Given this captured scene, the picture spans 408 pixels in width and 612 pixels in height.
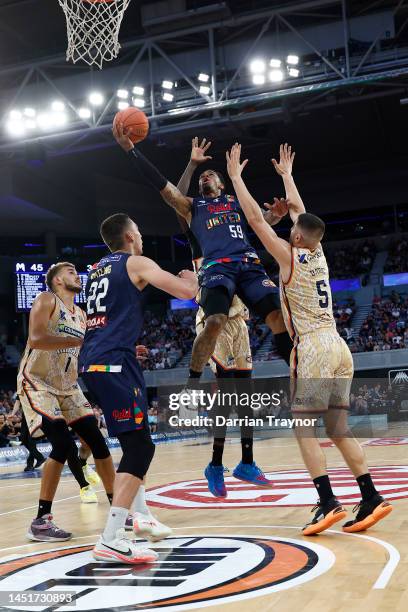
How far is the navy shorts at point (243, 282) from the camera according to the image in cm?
625

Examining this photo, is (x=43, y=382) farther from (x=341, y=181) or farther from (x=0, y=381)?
(x=341, y=181)

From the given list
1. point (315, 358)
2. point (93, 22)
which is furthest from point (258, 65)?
point (315, 358)

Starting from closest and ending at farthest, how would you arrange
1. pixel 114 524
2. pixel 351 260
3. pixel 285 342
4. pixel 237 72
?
1. pixel 114 524
2. pixel 285 342
3. pixel 237 72
4. pixel 351 260

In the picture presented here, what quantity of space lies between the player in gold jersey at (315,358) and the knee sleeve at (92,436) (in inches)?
67.4

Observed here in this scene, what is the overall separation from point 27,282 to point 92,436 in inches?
821

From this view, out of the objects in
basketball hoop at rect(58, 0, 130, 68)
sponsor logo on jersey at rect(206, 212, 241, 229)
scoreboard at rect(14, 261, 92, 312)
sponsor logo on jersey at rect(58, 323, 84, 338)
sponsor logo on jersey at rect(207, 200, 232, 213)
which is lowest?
sponsor logo on jersey at rect(58, 323, 84, 338)

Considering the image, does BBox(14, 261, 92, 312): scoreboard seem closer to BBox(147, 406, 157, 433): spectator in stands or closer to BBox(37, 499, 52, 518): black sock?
BBox(147, 406, 157, 433): spectator in stands

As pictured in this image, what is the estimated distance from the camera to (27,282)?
85.9ft

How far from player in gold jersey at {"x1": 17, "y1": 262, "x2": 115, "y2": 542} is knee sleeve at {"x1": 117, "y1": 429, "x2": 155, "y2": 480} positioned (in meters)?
1.27

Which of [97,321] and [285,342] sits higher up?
[97,321]

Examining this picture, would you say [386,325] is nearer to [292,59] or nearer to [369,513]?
[292,59]

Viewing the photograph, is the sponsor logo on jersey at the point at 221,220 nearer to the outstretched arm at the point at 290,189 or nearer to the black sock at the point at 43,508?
the outstretched arm at the point at 290,189

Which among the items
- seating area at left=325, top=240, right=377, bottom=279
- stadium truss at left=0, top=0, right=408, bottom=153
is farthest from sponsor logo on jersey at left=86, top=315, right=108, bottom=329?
seating area at left=325, top=240, right=377, bottom=279

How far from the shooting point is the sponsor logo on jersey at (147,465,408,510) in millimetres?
6602
